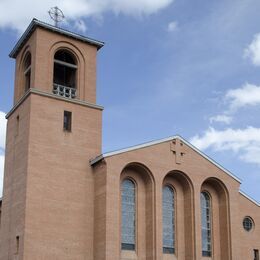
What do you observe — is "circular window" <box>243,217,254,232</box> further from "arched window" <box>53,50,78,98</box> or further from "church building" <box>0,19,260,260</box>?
"arched window" <box>53,50,78,98</box>

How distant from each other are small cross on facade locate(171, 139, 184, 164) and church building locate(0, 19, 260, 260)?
59 mm

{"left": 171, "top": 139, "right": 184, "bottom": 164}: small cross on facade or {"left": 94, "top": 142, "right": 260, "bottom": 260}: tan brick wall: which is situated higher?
{"left": 171, "top": 139, "right": 184, "bottom": 164}: small cross on facade

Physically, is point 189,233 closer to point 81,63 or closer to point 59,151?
point 59,151

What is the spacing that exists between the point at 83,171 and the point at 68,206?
2188 millimetres

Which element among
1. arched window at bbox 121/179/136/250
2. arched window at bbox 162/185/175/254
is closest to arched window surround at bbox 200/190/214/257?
arched window at bbox 162/185/175/254

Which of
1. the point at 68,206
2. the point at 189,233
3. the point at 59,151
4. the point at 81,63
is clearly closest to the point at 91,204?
the point at 68,206

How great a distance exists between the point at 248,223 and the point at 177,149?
7.15 meters

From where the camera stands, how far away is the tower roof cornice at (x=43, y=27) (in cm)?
3158

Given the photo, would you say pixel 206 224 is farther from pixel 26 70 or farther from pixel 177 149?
pixel 26 70

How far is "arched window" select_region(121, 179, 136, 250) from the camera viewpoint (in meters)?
29.4

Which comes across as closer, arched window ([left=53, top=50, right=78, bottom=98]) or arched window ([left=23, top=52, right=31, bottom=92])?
arched window ([left=53, top=50, right=78, bottom=98])

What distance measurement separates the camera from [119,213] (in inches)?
1139

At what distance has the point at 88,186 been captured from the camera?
2980cm

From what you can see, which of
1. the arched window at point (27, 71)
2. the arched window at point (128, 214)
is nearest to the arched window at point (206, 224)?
the arched window at point (128, 214)
